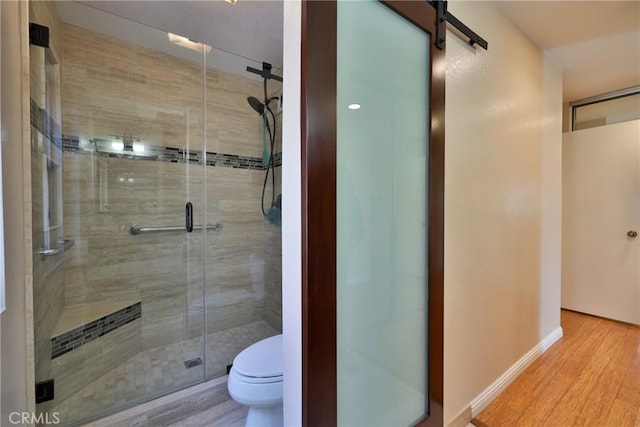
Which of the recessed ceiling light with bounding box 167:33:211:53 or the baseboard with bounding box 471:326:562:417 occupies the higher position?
the recessed ceiling light with bounding box 167:33:211:53

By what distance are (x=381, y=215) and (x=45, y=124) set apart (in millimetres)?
1932

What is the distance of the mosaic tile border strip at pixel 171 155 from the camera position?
1.99 meters

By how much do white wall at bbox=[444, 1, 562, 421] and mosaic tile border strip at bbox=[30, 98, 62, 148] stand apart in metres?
1.99

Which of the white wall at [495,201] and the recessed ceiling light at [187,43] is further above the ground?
the recessed ceiling light at [187,43]

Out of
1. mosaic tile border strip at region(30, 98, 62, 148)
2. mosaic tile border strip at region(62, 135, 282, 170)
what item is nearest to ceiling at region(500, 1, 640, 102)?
mosaic tile border strip at region(62, 135, 282, 170)

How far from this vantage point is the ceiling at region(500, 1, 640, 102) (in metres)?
1.65

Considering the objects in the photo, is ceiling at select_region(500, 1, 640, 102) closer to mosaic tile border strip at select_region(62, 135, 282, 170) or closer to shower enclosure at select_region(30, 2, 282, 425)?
shower enclosure at select_region(30, 2, 282, 425)

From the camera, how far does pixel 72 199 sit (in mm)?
1967

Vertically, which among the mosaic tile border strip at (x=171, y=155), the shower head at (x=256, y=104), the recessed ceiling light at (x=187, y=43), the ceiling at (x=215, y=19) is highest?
the recessed ceiling light at (x=187, y=43)

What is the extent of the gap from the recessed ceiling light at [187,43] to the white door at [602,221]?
3.78 metres

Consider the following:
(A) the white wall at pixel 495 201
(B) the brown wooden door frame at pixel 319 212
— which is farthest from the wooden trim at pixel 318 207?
(A) the white wall at pixel 495 201

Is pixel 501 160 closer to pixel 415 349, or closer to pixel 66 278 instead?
pixel 415 349

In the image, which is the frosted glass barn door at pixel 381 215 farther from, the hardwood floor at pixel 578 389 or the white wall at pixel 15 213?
the white wall at pixel 15 213

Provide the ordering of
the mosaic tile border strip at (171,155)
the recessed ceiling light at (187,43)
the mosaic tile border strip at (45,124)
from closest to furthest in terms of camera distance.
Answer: the mosaic tile border strip at (45,124) → the mosaic tile border strip at (171,155) → the recessed ceiling light at (187,43)
